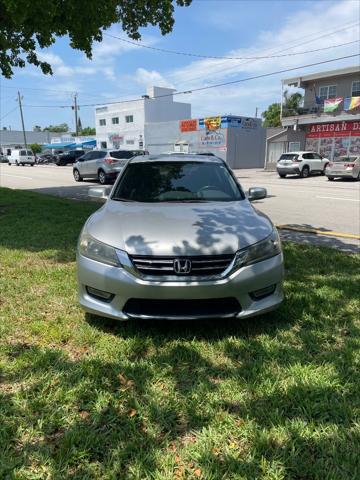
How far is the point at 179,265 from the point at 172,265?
5cm

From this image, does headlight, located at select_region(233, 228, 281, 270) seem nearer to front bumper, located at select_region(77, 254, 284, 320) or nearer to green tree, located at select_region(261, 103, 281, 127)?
front bumper, located at select_region(77, 254, 284, 320)

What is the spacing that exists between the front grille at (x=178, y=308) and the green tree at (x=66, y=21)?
5.35 meters

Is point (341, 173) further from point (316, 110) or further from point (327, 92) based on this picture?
point (327, 92)

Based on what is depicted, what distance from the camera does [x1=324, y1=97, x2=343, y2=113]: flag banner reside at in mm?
30391

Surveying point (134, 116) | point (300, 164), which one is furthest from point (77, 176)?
point (134, 116)

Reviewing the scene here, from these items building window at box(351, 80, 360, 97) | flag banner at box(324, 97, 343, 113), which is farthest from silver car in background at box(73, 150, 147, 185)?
building window at box(351, 80, 360, 97)

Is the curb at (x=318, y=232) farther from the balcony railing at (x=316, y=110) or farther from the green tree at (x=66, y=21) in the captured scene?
the balcony railing at (x=316, y=110)

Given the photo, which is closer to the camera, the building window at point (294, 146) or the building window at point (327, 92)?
the building window at point (327, 92)

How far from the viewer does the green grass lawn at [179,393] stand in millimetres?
2184

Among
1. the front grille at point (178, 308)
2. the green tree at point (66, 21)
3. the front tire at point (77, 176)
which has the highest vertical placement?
the green tree at point (66, 21)

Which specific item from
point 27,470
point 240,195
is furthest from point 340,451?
point 240,195

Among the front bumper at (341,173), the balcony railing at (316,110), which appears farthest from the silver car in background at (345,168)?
the balcony railing at (316,110)

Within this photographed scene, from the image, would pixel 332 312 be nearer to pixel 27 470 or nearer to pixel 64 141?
pixel 27 470

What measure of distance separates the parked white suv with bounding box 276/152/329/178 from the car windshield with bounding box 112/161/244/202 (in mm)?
21984
